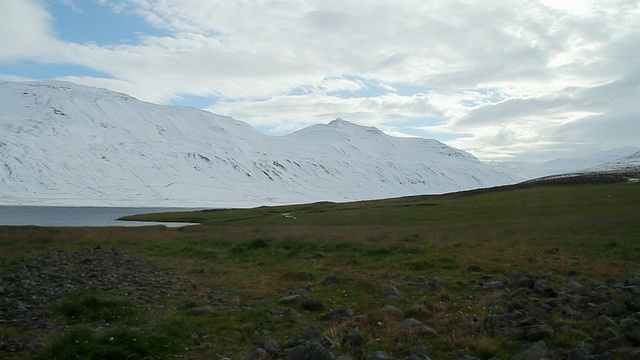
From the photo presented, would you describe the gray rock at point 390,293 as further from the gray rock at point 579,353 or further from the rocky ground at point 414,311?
the gray rock at point 579,353

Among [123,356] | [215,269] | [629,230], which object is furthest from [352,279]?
[629,230]

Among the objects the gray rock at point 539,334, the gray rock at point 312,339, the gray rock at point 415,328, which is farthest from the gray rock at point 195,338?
the gray rock at point 539,334

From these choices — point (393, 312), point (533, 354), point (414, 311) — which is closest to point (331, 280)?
point (393, 312)

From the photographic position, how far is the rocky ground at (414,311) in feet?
30.7

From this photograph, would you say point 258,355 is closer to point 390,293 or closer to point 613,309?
point 390,293

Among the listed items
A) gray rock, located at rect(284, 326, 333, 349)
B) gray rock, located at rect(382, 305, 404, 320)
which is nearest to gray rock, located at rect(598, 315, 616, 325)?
gray rock, located at rect(382, 305, 404, 320)

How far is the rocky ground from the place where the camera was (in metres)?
9.37

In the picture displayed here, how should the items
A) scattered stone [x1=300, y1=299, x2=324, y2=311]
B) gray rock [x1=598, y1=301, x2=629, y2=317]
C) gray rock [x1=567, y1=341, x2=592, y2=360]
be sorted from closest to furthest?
gray rock [x1=567, y1=341, x2=592, y2=360], gray rock [x1=598, y1=301, x2=629, y2=317], scattered stone [x1=300, y1=299, x2=324, y2=311]

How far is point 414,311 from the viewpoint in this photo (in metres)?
13.1

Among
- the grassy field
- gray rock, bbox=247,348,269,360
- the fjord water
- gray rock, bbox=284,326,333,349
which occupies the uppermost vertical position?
the fjord water

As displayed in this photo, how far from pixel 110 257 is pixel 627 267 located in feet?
82.4

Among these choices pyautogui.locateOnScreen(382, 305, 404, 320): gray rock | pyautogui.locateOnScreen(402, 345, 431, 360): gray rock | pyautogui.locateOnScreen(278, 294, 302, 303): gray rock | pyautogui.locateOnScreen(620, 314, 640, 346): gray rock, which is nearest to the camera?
pyautogui.locateOnScreen(402, 345, 431, 360): gray rock

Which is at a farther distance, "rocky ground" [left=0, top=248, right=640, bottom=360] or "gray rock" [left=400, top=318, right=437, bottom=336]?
"gray rock" [left=400, top=318, right=437, bottom=336]

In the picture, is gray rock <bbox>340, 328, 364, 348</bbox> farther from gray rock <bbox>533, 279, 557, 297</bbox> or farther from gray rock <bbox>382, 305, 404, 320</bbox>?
gray rock <bbox>533, 279, 557, 297</bbox>
